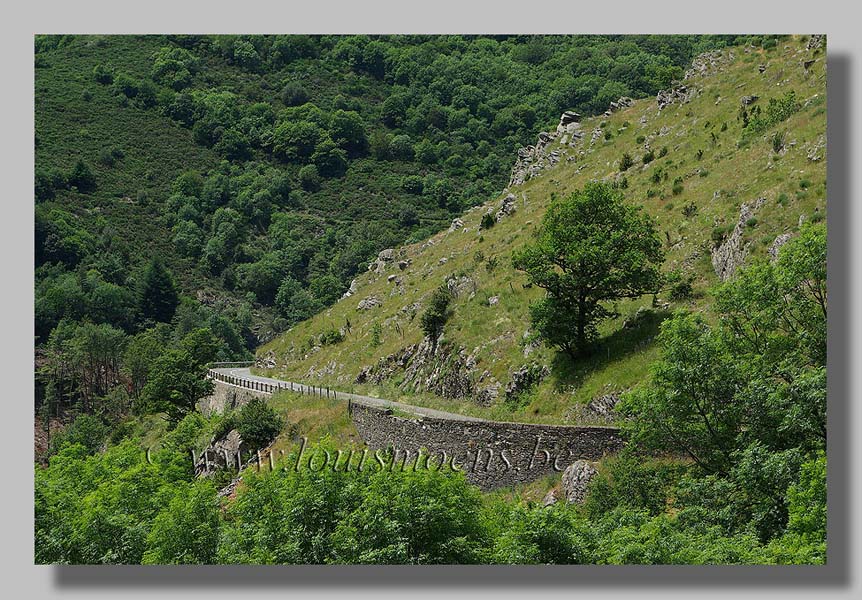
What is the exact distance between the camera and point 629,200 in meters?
54.2

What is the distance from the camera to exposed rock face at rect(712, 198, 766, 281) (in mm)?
38375

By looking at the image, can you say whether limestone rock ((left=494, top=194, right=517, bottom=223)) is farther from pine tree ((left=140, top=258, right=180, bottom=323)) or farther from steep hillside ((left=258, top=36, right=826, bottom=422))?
pine tree ((left=140, top=258, right=180, bottom=323))

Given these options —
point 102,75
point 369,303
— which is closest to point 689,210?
point 369,303

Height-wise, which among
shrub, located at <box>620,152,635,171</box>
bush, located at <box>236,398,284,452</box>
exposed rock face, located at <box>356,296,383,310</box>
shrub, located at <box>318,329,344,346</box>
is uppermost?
shrub, located at <box>620,152,635,171</box>

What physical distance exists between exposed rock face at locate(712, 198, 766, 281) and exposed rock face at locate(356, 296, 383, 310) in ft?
111

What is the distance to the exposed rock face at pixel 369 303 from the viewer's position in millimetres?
71688

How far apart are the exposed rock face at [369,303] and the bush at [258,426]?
30095mm

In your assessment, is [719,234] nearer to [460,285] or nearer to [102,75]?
[460,285]

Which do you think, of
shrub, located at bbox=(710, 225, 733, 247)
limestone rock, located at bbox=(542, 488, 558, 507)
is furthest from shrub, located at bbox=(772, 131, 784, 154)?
limestone rock, located at bbox=(542, 488, 558, 507)

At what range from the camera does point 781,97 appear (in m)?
55.4

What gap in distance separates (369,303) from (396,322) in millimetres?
10566

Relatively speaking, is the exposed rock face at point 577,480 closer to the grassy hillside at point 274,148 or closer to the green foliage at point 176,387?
the green foliage at point 176,387

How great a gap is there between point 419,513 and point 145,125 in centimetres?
15624

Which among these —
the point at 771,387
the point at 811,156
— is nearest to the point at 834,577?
the point at 771,387
